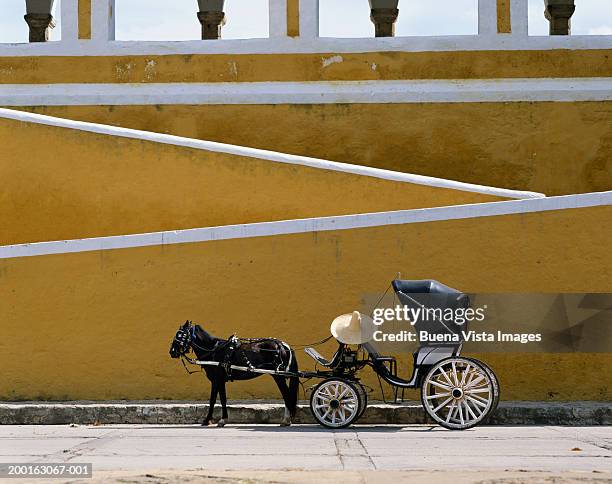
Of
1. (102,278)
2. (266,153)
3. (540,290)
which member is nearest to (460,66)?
(266,153)

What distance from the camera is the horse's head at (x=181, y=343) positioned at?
11.7 metres

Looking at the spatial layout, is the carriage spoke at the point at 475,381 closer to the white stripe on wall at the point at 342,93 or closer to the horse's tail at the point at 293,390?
the horse's tail at the point at 293,390

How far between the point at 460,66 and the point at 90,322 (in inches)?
247

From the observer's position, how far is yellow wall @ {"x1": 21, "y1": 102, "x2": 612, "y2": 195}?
16141 mm

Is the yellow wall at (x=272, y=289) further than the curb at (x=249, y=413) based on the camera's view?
Yes

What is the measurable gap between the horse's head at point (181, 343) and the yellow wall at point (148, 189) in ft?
8.64

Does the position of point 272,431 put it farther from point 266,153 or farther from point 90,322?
point 266,153

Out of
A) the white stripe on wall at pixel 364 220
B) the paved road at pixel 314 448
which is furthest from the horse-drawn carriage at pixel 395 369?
the white stripe on wall at pixel 364 220

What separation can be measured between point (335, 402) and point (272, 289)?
5.75 feet

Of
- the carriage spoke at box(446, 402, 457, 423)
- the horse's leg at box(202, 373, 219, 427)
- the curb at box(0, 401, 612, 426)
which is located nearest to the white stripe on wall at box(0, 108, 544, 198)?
the curb at box(0, 401, 612, 426)


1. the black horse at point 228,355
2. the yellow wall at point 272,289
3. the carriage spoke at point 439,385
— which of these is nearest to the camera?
the carriage spoke at point 439,385

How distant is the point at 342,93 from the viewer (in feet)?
53.3

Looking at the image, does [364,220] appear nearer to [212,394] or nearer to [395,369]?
[395,369]

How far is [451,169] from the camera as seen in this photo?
1614cm
